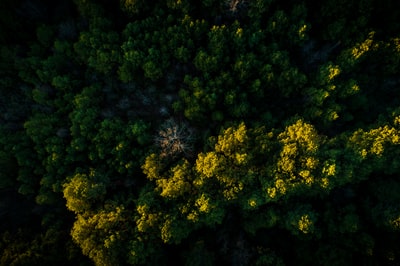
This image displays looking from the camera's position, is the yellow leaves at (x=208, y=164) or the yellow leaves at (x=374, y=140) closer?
the yellow leaves at (x=374, y=140)

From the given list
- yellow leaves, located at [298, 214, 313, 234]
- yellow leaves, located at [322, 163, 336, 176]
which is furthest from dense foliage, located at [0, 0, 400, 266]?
yellow leaves, located at [322, 163, 336, 176]

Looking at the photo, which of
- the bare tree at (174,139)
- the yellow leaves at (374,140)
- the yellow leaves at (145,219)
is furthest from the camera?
the bare tree at (174,139)

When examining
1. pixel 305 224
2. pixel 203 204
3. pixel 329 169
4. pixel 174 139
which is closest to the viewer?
pixel 329 169

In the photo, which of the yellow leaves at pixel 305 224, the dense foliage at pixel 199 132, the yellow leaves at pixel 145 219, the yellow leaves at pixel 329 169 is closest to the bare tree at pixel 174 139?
the dense foliage at pixel 199 132

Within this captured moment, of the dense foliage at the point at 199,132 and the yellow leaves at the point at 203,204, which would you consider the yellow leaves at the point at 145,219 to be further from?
the yellow leaves at the point at 203,204

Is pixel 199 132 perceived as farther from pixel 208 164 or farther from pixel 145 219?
pixel 145 219

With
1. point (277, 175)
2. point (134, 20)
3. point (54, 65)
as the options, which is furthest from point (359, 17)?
point (54, 65)

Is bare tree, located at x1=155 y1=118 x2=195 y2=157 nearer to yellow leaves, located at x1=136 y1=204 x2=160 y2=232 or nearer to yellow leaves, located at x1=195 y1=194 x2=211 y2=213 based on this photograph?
yellow leaves, located at x1=195 y1=194 x2=211 y2=213

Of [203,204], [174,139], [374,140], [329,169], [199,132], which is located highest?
[199,132]

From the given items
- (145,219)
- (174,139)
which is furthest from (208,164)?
(145,219)
